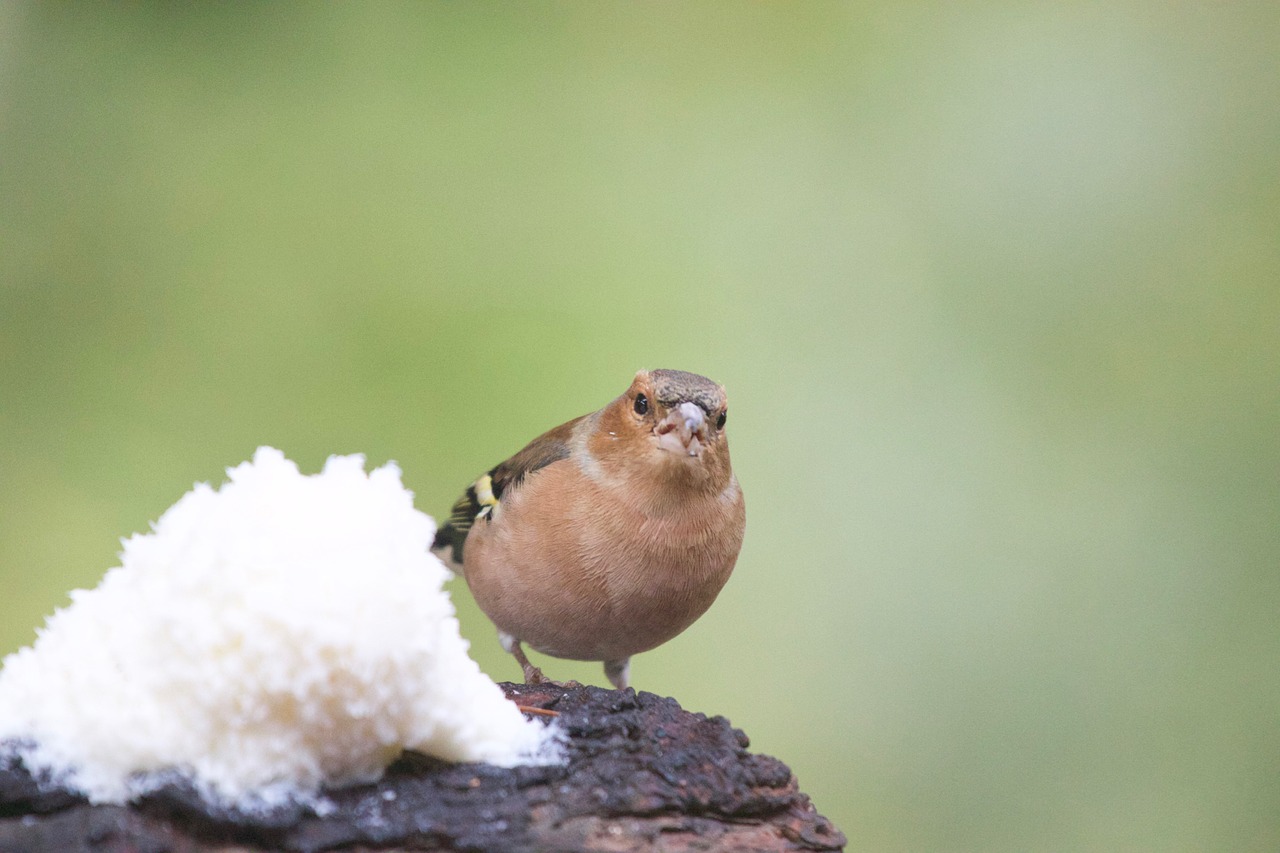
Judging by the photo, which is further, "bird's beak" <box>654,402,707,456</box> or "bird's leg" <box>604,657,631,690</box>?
"bird's leg" <box>604,657,631,690</box>

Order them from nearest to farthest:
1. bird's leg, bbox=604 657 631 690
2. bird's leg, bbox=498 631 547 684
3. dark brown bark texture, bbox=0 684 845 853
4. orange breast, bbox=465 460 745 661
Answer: dark brown bark texture, bbox=0 684 845 853, orange breast, bbox=465 460 745 661, bird's leg, bbox=498 631 547 684, bird's leg, bbox=604 657 631 690

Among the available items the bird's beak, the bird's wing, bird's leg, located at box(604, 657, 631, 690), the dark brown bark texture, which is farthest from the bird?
the dark brown bark texture

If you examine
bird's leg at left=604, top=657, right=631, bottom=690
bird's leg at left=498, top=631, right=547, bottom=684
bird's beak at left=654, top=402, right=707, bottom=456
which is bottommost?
bird's leg at left=498, top=631, right=547, bottom=684

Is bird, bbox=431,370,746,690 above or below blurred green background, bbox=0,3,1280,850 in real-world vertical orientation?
below

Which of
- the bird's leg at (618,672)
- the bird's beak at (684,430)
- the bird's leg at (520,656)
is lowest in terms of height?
the bird's leg at (520,656)

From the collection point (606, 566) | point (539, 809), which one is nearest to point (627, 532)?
point (606, 566)

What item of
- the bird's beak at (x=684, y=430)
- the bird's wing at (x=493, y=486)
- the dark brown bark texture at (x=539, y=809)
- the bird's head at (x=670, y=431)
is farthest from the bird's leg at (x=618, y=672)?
the dark brown bark texture at (x=539, y=809)

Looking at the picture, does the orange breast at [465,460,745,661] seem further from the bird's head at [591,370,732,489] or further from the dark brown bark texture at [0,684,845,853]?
the dark brown bark texture at [0,684,845,853]

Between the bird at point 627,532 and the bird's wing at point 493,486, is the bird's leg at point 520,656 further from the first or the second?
the bird's wing at point 493,486

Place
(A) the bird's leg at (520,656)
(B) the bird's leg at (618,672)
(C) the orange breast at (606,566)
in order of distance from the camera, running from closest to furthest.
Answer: (C) the orange breast at (606,566), (A) the bird's leg at (520,656), (B) the bird's leg at (618,672)
